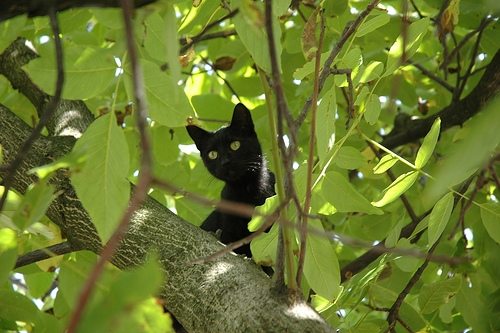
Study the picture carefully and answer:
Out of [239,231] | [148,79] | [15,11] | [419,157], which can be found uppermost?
[15,11]

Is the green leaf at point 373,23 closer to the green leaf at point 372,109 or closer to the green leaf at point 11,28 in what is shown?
the green leaf at point 372,109

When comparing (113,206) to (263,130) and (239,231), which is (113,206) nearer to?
(239,231)

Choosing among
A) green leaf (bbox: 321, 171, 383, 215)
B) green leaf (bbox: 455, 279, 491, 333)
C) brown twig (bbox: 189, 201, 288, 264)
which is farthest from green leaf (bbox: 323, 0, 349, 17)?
brown twig (bbox: 189, 201, 288, 264)

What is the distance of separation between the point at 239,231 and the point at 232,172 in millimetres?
586

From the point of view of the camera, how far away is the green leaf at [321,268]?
161 cm

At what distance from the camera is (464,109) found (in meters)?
3.38

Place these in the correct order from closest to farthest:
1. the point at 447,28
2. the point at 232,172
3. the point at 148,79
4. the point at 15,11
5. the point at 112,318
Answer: the point at 112,318 → the point at 15,11 → the point at 148,79 → the point at 447,28 → the point at 232,172

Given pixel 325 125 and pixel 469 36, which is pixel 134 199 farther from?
pixel 469 36

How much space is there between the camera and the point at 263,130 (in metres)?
3.55

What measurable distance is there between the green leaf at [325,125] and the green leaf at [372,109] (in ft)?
1.07

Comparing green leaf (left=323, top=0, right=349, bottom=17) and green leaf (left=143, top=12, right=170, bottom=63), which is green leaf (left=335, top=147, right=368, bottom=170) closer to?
green leaf (left=143, top=12, right=170, bottom=63)

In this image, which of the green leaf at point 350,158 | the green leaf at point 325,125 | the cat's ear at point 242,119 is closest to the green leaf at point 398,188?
the green leaf at point 350,158

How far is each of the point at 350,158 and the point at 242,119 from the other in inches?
72.4

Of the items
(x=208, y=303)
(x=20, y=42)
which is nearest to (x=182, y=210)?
(x=208, y=303)
